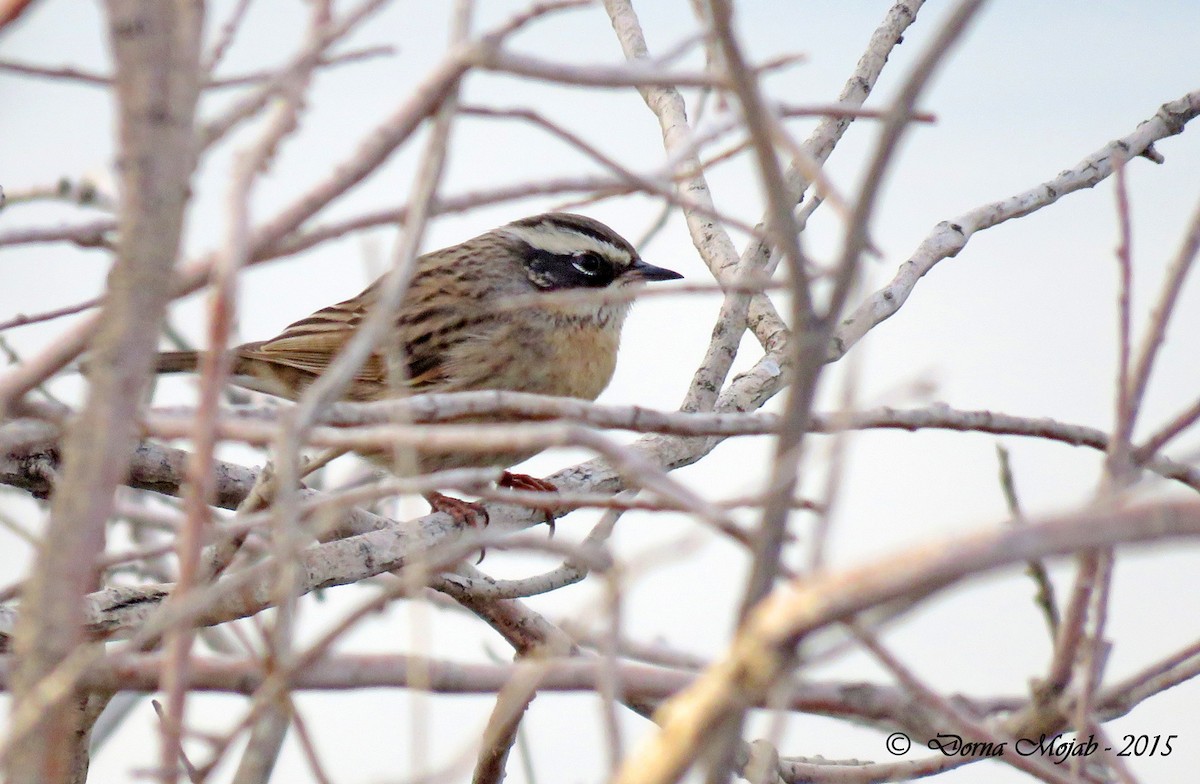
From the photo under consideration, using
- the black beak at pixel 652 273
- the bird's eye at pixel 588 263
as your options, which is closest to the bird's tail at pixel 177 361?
the bird's eye at pixel 588 263

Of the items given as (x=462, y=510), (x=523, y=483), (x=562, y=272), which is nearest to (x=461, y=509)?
(x=462, y=510)

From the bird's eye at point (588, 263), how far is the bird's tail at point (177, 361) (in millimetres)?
1861

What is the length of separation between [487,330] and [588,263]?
67 cm

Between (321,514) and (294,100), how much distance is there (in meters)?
0.59

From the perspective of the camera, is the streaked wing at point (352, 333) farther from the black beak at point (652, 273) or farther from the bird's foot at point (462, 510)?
the black beak at point (652, 273)

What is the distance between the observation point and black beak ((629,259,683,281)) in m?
6.38

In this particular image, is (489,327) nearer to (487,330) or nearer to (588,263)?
(487,330)

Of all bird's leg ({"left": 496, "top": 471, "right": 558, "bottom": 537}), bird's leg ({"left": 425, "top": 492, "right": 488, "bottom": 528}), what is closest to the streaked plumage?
bird's leg ({"left": 425, "top": 492, "right": 488, "bottom": 528})

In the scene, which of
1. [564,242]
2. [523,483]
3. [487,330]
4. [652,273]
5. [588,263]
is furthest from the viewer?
[564,242]

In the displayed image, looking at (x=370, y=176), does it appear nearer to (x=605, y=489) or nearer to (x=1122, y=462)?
(x=1122, y=462)

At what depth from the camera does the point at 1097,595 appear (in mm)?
1987

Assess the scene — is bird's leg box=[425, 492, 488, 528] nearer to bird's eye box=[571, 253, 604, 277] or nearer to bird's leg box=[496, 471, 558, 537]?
bird's leg box=[496, 471, 558, 537]

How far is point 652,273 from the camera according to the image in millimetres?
6383

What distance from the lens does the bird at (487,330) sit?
19.9 ft
